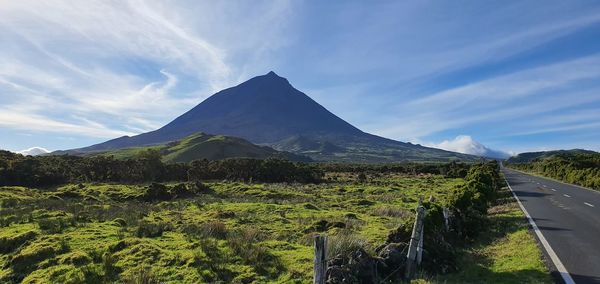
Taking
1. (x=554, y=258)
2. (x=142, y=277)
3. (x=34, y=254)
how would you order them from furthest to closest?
1. (x=34, y=254)
2. (x=142, y=277)
3. (x=554, y=258)

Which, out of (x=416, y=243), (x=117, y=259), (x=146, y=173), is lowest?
(x=117, y=259)

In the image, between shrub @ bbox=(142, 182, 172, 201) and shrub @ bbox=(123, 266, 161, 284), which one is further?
shrub @ bbox=(142, 182, 172, 201)

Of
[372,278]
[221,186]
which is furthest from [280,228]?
[221,186]

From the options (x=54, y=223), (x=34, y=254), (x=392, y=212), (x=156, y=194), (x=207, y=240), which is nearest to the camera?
(x=34, y=254)

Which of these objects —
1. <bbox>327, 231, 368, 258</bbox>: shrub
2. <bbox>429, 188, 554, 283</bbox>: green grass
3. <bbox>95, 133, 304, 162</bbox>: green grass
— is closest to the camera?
<bbox>429, 188, 554, 283</bbox>: green grass

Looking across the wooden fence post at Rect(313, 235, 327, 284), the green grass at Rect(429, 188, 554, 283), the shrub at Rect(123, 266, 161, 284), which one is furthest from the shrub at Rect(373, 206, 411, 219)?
the wooden fence post at Rect(313, 235, 327, 284)

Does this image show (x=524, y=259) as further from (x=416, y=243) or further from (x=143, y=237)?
(x=143, y=237)

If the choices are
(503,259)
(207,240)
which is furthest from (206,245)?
(503,259)

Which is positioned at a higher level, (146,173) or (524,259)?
(146,173)

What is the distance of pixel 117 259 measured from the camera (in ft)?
52.2

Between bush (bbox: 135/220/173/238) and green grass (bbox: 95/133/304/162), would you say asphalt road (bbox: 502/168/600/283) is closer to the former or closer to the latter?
bush (bbox: 135/220/173/238)

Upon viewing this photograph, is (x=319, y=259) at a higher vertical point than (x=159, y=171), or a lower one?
lower

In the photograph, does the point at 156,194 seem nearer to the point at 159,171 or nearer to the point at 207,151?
the point at 159,171

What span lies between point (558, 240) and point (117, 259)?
15997 millimetres
